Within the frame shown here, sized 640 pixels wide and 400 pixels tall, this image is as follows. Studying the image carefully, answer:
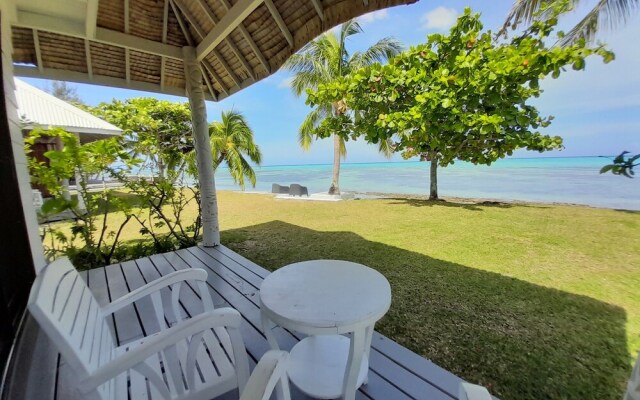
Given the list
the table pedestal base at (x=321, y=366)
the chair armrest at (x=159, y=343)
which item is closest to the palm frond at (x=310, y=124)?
the table pedestal base at (x=321, y=366)

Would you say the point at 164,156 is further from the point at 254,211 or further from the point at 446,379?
the point at 446,379

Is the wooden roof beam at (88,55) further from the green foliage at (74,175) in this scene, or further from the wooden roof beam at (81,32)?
the green foliage at (74,175)

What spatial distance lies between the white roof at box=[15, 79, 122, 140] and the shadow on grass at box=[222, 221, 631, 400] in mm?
6247

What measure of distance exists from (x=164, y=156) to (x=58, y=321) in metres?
4.02

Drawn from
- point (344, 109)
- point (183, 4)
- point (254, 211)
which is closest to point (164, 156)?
point (183, 4)

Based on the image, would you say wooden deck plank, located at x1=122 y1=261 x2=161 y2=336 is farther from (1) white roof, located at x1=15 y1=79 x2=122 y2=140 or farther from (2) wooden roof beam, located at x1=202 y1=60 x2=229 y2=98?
(1) white roof, located at x1=15 y1=79 x2=122 y2=140

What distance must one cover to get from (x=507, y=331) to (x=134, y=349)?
263cm

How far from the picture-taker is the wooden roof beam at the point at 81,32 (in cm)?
262

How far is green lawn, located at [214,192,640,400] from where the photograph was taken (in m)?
1.90

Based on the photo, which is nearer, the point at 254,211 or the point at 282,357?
the point at 282,357

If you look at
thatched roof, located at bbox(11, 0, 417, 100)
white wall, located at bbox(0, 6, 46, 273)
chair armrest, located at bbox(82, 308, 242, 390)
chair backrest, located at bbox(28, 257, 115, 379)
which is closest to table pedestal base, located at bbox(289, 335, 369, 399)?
chair armrest, located at bbox(82, 308, 242, 390)

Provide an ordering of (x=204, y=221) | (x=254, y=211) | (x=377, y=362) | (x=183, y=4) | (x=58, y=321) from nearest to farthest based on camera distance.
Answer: (x=58, y=321)
(x=377, y=362)
(x=183, y=4)
(x=204, y=221)
(x=254, y=211)

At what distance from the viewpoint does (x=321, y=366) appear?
1623mm

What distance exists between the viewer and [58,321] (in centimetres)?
91
